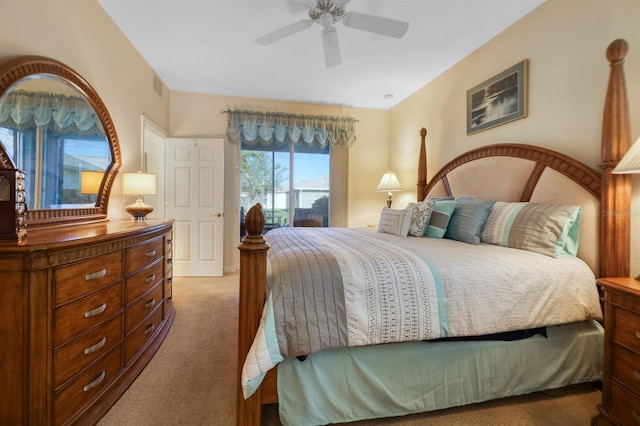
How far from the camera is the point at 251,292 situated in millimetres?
1193

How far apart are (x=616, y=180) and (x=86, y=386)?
3.04 metres

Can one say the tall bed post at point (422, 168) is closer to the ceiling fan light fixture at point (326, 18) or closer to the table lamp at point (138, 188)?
the ceiling fan light fixture at point (326, 18)

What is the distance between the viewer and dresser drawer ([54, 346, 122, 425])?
3.84 feet

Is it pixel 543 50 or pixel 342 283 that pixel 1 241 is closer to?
pixel 342 283

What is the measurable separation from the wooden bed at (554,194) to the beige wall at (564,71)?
0.36ft

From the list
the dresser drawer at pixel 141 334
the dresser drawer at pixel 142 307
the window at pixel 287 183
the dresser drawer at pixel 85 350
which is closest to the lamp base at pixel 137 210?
the dresser drawer at pixel 142 307

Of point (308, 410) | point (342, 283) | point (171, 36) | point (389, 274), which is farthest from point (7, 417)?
point (171, 36)

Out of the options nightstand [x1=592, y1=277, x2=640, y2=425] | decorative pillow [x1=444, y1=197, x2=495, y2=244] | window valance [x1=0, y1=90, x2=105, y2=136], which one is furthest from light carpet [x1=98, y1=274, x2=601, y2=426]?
window valance [x1=0, y1=90, x2=105, y2=136]

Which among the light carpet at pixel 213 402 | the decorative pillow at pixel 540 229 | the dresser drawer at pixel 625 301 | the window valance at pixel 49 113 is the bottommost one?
the light carpet at pixel 213 402

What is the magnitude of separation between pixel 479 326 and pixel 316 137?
360 cm

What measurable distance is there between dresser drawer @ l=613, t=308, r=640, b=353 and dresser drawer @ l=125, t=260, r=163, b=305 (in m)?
2.57

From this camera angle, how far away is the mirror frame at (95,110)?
4.74 ft

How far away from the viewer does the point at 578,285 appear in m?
1.52

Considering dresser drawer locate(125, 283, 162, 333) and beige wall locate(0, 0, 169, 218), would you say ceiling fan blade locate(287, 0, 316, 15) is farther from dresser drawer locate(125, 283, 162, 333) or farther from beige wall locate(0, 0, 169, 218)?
dresser drawer locate(125, 283, 162, 333)
